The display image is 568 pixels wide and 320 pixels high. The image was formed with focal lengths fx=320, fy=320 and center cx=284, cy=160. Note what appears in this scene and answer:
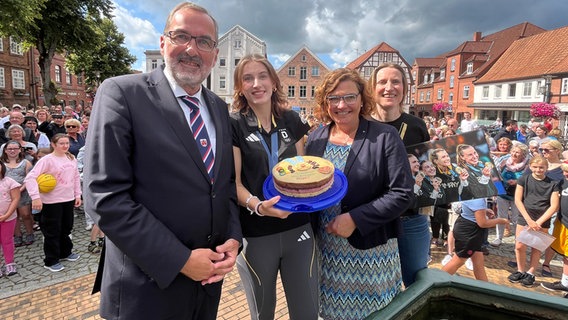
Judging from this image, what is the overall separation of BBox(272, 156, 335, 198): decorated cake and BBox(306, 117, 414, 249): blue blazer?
26 cm

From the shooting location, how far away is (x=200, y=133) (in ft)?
6.03

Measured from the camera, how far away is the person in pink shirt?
16.5 feet

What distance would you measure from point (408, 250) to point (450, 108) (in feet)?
146

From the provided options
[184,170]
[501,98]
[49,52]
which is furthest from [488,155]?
[501,98]

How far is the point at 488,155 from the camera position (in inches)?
126

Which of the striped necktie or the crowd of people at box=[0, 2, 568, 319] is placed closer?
the crowd of people at box=[0, 2, 568, 319]

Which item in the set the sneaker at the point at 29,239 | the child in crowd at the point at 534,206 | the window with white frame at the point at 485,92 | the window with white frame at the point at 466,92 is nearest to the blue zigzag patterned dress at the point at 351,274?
the child in crowd at the point at 534,206

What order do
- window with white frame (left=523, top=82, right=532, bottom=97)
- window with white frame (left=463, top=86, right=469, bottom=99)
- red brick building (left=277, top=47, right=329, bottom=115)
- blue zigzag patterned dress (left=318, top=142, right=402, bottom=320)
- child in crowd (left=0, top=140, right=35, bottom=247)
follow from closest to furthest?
1. blue zigzag patterned dress (left=318, top=142, right=402, bottom=320)
2. child in crowd (left=0, top=140, right=35, bottom=247)
3. window with white frame (left=523, top=82, right=532, bottom=97)
4. window with white frame (left=463, top=86, right=469, bottom=99)
5. red brick building (left=277, top=47, right=329, bottom=115)

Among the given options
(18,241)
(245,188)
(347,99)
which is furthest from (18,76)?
(347,99)

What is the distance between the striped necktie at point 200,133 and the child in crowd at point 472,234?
3.59 meters

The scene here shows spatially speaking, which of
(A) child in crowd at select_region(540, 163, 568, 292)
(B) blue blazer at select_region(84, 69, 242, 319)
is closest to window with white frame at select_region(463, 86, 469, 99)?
(A) child in crowd at select_region(540, 163, 568, 292)

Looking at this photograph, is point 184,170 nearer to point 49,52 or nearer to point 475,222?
point 475,222

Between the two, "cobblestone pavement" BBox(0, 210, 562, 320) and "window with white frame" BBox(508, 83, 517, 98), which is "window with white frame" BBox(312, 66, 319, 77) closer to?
"window with white frame" BBox(508, 83, 517, 98)

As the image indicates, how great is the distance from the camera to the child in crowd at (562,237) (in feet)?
15.1
